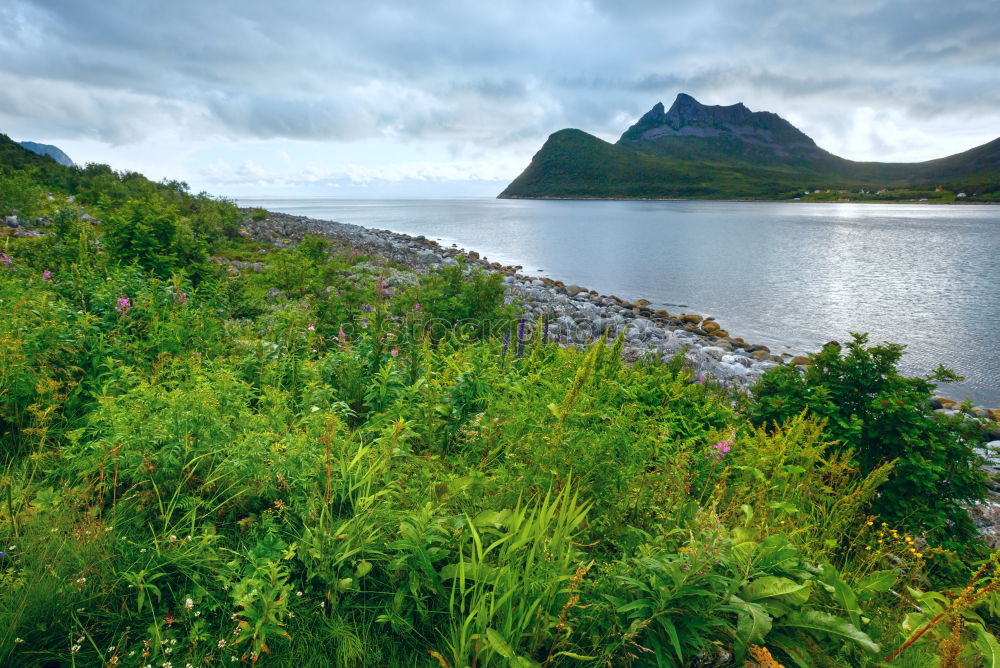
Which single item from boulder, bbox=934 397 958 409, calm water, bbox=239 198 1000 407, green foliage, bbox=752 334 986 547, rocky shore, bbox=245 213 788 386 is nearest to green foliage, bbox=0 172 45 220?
rocky shore, bbox=245 213 788 386

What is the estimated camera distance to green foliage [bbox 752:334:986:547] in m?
4.14

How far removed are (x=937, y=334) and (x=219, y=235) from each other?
89.8 ft

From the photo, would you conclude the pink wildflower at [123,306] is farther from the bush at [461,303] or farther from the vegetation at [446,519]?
the bush at [461,303]

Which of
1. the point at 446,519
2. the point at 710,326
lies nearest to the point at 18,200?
the point at 446,519

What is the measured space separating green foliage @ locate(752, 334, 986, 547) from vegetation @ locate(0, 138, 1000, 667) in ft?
0.09

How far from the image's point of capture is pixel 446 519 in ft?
8.14

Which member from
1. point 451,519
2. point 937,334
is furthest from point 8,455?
point 937,334

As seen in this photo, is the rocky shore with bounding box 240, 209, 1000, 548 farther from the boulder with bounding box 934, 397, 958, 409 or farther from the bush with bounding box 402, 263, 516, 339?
the bush with bounding box 402, 263, 516, 339

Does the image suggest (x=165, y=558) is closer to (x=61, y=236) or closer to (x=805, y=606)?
(x=805, y=606)

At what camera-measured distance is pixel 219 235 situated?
1995cm

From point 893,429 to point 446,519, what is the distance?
456cm

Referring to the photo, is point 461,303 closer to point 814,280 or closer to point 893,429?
point 893,429

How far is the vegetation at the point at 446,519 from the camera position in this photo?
2.21 m

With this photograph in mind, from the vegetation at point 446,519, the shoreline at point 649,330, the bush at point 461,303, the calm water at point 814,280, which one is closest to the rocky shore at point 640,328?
the shoreline at point 649,330
